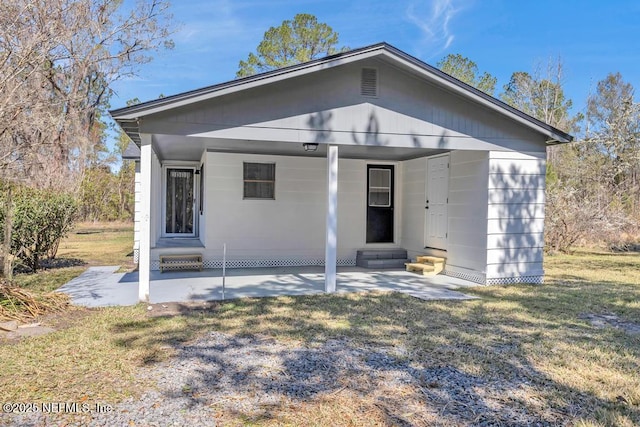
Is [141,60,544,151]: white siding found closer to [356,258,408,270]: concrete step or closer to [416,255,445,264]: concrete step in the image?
[416,255,445,264]: concrete step

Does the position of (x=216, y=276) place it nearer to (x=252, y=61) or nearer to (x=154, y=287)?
(x=154, y=287)

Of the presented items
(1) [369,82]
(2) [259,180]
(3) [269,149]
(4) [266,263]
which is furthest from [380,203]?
(1) [369,82]

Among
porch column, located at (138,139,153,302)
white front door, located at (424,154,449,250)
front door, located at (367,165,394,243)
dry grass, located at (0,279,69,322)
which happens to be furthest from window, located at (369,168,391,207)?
dry grass, located at (0,279,69,322)

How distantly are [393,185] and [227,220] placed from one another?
4.11m

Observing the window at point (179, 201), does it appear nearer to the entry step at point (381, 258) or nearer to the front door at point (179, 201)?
the front door at point (179, 201)

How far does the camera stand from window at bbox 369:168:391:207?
35.9 ft

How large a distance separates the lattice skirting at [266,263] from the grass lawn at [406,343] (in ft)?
10.2

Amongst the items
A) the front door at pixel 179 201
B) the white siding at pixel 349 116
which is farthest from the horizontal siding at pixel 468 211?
the front door at pixel 179 201

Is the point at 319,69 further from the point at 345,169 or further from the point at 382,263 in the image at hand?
the point at 382,263

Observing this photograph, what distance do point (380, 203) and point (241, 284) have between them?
14.6 ft

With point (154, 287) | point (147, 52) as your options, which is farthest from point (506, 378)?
point (147, 52)

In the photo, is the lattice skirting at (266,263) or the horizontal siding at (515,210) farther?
the lattice skirting at (266,263)

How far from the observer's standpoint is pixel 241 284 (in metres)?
7.99

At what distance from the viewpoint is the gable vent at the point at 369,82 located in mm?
7320
